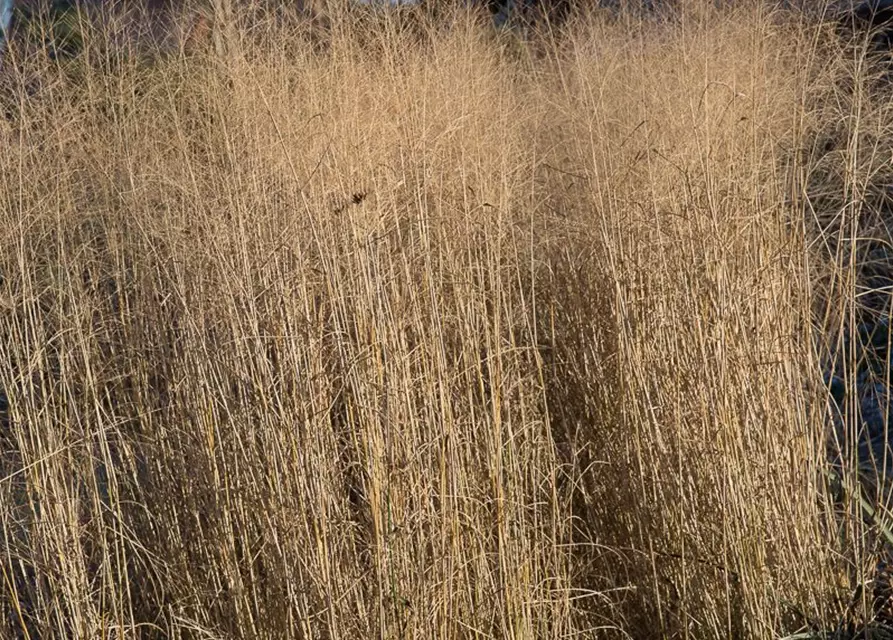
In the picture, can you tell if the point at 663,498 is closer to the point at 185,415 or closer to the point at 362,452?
the point at 362,452

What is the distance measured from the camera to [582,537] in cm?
265

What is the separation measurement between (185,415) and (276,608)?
52 cm

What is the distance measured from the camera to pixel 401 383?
195 centimetres

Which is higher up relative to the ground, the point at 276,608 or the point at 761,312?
the point at 761,312

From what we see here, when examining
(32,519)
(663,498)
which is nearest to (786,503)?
(663,498)

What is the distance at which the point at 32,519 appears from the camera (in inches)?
79.8

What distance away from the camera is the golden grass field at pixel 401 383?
6.28 ft

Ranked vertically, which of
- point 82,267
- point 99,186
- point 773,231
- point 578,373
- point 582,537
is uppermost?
point 99,186

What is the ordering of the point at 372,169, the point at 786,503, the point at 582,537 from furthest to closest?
the point at 582,537 < the point at 372,169 < the point at 786,503

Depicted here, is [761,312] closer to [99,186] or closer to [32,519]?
[32,519]

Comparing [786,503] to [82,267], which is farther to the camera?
[82,267]

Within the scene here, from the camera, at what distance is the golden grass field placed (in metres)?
1.92

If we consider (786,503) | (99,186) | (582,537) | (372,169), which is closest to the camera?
(786,503)

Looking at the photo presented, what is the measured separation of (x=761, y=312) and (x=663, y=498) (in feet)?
1.44
